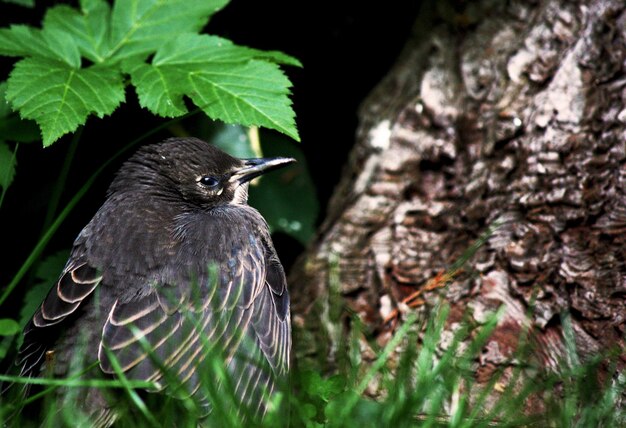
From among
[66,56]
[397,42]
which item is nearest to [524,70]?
[397,42]

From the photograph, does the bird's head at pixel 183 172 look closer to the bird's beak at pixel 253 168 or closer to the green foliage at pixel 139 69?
the bird's beak at pixel 253 168

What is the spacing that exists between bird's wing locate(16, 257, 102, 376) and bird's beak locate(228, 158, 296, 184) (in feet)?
3.08

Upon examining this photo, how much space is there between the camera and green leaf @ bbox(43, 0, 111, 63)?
423cm

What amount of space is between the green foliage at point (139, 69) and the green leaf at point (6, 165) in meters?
0.41

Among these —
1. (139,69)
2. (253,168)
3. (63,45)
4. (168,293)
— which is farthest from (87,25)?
(168,293)

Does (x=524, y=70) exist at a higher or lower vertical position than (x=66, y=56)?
higher

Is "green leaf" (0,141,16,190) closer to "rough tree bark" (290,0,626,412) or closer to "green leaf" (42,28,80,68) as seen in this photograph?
"green leaf" (42,28,80,68)

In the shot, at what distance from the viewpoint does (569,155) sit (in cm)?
436

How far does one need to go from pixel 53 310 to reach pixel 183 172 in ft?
3.14

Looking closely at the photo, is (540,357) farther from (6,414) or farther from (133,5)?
(133,5)

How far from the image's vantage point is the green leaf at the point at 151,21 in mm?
4254

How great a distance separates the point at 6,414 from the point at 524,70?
9.88ft

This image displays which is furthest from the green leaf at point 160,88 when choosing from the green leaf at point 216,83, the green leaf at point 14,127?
the green leaf at point 14,127

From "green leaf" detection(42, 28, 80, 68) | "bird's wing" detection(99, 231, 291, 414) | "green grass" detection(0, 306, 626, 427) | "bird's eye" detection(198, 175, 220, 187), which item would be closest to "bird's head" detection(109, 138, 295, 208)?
"bird's eye" detection(198, 175, 220, 187)
